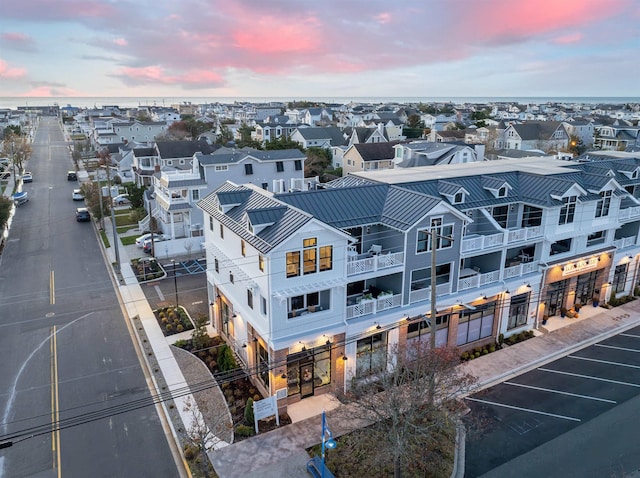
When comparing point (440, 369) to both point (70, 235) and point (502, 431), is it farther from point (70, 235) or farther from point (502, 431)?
point (70, 235)

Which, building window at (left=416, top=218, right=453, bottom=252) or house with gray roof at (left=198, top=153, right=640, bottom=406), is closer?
house with gray roof at (left=198, top=153, right=640, bottom=406)

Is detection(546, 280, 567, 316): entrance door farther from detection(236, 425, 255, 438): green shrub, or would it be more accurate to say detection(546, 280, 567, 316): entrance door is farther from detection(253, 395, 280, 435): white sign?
detection(236, 425, 255, 438): green shrub

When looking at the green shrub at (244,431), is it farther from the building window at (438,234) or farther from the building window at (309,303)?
the building window at (438,234)

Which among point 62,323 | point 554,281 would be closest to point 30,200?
point 62,323

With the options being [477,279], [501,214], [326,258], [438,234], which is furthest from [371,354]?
[501,214]

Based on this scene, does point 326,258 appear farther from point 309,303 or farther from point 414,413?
point 414,413

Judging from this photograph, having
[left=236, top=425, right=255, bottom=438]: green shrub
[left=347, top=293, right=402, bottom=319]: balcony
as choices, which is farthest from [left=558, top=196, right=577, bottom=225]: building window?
[left=236, top=425, right=255, bottom=438]: green shrub
